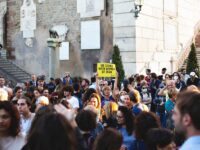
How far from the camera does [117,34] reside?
18.9 meters

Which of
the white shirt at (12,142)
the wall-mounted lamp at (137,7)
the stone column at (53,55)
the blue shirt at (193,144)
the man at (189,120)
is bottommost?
the white shirt at (12,142)

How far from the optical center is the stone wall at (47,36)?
19.7 metres

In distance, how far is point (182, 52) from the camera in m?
22.4

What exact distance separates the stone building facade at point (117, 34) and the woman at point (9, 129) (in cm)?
1444

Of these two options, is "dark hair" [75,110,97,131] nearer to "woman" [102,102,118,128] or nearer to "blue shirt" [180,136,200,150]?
"woman" [102,102,118,128]

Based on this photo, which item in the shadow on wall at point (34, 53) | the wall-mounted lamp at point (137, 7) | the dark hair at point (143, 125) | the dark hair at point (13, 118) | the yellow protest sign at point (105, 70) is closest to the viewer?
the dark hair at point (13, 118)

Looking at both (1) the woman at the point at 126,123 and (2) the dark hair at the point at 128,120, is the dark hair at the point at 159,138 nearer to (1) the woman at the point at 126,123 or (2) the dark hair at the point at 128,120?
(1) the woman at the point at 126,123

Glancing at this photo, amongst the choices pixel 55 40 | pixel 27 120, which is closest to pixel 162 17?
pixel 55 40

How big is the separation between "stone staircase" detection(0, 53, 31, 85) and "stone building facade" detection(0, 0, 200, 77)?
421 millimetres

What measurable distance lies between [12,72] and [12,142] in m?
18.6

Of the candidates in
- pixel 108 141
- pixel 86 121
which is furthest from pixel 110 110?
pixel 108 141

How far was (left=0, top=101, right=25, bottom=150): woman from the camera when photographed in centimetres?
389

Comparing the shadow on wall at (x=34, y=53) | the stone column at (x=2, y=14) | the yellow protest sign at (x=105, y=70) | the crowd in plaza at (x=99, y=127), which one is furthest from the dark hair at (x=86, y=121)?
the stone column at (x=2, y=14)

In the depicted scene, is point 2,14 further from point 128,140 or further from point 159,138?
point 159,138
